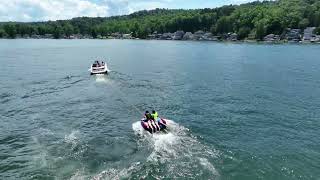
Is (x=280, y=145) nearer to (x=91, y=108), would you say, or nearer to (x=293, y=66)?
(x=91, y=108)

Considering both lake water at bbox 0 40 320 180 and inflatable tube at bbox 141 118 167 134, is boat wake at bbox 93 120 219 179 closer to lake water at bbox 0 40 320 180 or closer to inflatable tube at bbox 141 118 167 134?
lake water at bbox 0 40 320 180

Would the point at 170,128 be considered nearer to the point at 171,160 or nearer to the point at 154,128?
the point at 154,128

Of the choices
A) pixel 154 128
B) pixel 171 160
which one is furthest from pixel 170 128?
pixel 171 160

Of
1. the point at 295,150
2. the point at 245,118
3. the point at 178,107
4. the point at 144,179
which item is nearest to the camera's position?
the point at 144,179

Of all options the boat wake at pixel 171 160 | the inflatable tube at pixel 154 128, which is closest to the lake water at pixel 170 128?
the boat wake at pixel 171 160

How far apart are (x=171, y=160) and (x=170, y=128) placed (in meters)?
9.93

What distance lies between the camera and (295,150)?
127 feet

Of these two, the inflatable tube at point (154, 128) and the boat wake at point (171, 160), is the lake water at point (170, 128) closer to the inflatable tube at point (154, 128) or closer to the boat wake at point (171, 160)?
the boat wake at point (171, 160)

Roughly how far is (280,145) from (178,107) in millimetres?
19176

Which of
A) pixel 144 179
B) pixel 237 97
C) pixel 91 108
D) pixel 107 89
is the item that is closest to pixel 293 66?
pixel 237 97

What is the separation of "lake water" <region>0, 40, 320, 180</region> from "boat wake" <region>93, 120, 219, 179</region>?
84 mm

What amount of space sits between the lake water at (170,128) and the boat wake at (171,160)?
8 centimetres

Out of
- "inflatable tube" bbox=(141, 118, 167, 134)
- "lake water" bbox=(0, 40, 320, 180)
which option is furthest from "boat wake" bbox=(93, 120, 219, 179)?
"inflatable tube" bbox=(141, 118, 167, 134)

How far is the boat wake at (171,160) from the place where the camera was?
108ft
